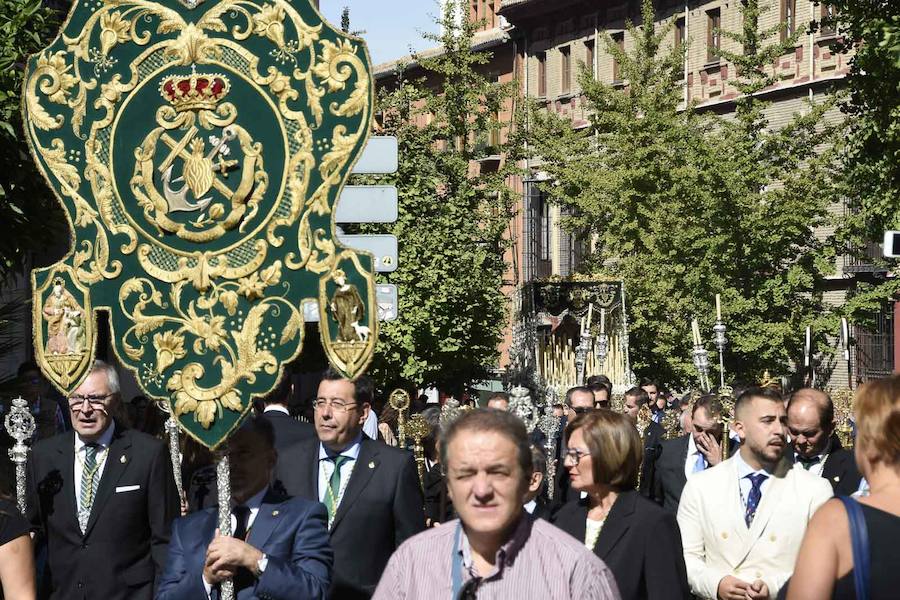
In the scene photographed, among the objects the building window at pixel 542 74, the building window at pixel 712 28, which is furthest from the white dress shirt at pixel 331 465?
the building window at pixel 542 74

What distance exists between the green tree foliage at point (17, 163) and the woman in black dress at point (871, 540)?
30.3ft

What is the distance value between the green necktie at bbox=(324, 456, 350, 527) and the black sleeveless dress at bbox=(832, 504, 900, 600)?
3.48 m

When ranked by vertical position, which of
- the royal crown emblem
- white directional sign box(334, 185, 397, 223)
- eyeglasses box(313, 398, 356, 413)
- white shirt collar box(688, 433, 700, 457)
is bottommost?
white shirt collar box(688, 433, 700, 457)

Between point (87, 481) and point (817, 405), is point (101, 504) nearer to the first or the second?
point (87, 481)

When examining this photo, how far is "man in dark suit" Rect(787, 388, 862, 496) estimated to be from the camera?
887 centimetres

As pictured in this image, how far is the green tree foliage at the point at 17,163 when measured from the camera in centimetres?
1290

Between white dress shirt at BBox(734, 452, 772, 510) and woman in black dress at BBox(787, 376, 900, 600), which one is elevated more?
woman in black dress at BBox(787, 376, 900, 600)

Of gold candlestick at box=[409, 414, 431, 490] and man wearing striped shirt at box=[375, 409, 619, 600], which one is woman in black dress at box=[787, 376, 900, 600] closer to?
man wearing striped shirt at box=[375, 409, 619, 600]

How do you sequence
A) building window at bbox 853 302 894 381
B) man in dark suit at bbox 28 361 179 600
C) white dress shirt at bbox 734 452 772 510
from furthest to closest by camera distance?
building window at bbox 853 302 894 381 < man in dark suit at bbox 28 361 179 600 < white dress shirt at bbox 734 452 772 510

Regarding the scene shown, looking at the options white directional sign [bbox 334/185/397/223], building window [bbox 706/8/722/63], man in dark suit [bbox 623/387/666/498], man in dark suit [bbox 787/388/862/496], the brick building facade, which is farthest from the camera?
building window [bbox 706/8/722/63]

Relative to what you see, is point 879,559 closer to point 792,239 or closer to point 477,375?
point 477,375

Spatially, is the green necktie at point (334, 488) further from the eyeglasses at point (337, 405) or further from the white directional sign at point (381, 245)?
the white directional sign at point (381, 245)

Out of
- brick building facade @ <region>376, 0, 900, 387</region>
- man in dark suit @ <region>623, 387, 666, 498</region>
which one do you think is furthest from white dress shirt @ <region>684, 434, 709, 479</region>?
brick building facade @ <region>376, 0, 900, 387</region>

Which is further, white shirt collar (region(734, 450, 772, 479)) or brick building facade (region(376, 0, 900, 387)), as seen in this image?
brick building facade (region(376, 0, 900, 387))
